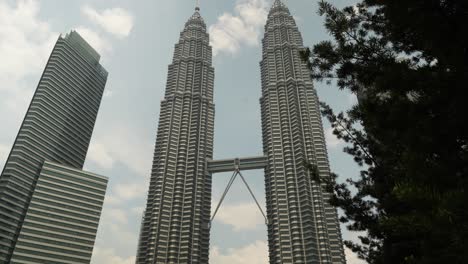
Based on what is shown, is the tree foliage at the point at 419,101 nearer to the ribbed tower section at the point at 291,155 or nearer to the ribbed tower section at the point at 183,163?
the ribbed tower section at the point at 291,155

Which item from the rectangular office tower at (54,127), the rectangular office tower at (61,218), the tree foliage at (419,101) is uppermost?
the rectangular office tower at (54,127)

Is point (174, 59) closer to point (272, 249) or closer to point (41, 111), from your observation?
point (41, 111)

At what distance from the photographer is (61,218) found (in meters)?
110

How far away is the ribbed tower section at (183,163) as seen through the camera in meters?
114

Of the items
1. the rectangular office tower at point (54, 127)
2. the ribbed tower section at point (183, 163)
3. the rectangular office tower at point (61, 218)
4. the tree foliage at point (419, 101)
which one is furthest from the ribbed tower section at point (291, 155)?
the tree foliage at point (419, 101)

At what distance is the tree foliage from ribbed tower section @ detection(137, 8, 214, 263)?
112 m

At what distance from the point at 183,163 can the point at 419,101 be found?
127 m

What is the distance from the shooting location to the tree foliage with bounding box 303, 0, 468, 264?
4301 millimetres

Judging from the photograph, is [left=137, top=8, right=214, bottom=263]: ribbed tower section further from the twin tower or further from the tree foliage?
the tree foliage

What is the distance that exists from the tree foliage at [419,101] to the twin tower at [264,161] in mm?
103283

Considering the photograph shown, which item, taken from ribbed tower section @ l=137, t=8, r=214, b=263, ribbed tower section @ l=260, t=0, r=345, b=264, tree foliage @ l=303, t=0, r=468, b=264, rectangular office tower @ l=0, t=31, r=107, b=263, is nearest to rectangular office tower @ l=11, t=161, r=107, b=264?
rectangular office tower @ l=0, t=31, r=107, b=263

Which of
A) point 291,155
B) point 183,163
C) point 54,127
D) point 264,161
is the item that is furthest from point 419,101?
point 54,127

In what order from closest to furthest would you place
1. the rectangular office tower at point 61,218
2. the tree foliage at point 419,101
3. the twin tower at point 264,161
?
the tree foliage at point 419,101, the rectangular office tower at point 61,218, the twin tower at point 264,161

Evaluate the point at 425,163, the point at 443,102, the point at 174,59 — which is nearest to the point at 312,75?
the point at 443,102
